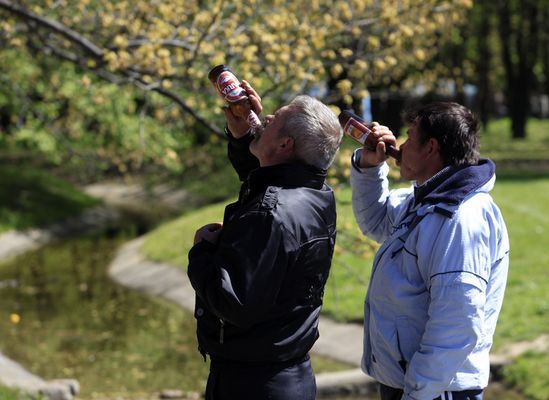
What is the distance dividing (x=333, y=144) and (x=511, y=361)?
271 inches

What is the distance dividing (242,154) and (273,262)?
2.70 feet

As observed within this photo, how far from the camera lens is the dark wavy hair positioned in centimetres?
382

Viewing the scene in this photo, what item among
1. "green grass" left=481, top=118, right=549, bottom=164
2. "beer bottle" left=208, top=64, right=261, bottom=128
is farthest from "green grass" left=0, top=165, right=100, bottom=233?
"beer bottle" left=208, top=64, right=261, bottom=128

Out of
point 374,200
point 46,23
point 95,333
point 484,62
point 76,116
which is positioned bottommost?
point 95,333

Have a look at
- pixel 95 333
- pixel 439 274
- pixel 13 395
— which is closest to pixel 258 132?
pixel 439 274

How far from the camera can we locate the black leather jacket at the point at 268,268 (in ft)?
11.7

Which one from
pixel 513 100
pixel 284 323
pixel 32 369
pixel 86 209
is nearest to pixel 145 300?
pixel 32 369

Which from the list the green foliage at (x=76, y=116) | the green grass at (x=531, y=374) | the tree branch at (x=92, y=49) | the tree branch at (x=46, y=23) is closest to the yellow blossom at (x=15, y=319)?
the green foliage at (x=76, y=116)

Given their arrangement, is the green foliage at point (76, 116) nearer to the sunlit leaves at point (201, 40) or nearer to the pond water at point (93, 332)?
the pond water at point (93, 332)

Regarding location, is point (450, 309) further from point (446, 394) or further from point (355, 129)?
point (355, 129)

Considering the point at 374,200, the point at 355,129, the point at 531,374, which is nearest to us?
the point at 355,129

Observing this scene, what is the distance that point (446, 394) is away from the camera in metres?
3.72

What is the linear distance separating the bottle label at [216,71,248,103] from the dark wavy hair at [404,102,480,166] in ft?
2.33

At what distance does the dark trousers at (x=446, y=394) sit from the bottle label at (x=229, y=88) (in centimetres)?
126
